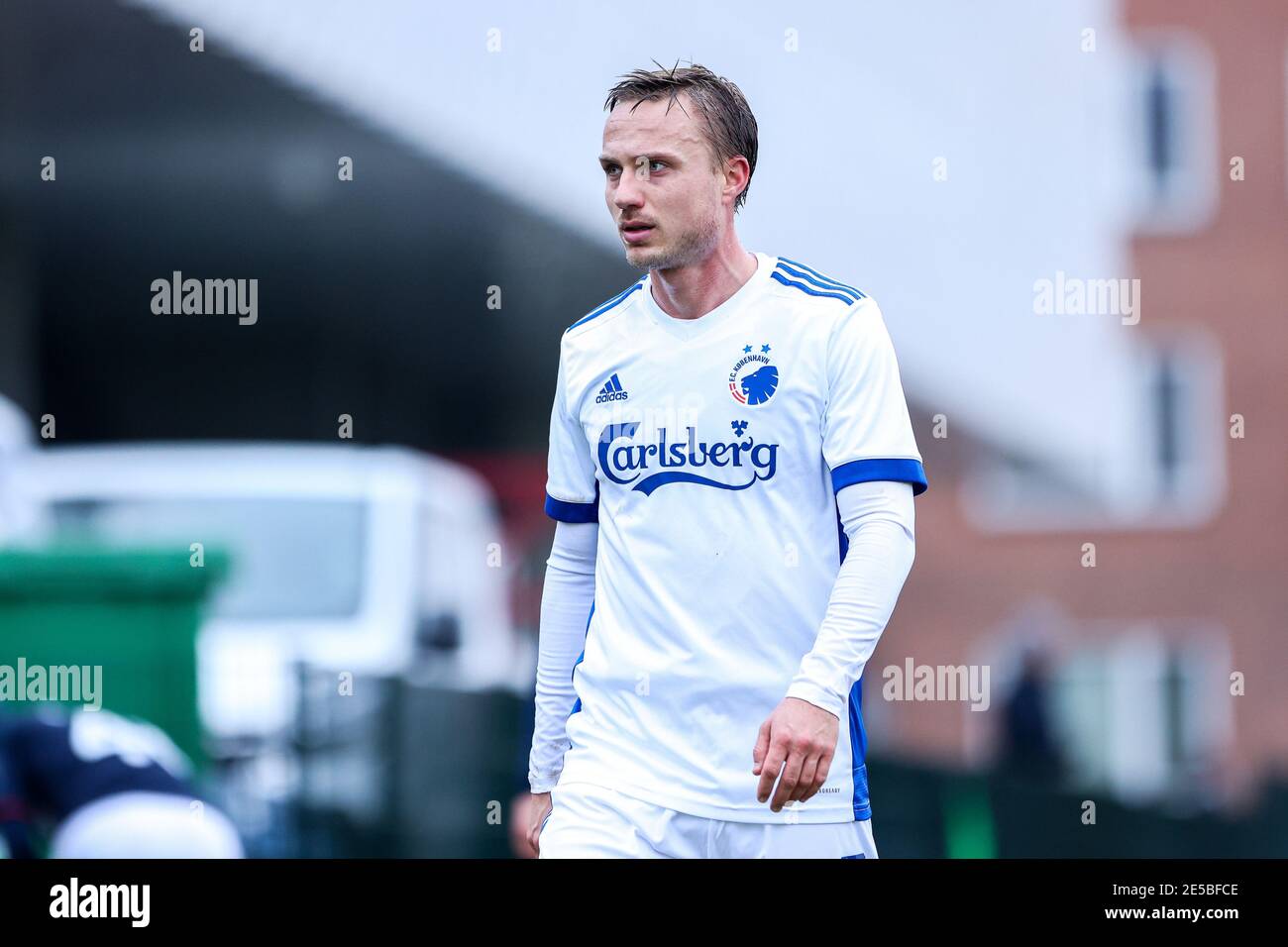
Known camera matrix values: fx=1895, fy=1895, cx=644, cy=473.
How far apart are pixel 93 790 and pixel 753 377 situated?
1485mm

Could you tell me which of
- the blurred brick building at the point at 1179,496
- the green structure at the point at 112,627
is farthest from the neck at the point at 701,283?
the blurred brick building at the point at 1179,496

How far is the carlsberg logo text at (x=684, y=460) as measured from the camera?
362cm

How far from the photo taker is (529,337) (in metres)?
17.9

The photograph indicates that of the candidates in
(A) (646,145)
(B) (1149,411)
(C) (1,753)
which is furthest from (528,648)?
(B) (1149,411)

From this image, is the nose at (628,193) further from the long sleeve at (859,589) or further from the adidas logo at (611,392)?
the long sleeve at (859,589)

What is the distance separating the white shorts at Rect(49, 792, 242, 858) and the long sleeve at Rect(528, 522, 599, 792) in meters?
1.16

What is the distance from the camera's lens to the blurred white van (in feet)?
27.9

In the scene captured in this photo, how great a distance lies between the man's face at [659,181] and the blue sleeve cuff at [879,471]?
1.76 feet

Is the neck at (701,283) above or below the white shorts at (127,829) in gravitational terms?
above

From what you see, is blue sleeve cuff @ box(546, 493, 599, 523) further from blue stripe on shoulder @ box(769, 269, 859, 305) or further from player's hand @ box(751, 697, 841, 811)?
player's hand @ box(751, 697, 841, 811)

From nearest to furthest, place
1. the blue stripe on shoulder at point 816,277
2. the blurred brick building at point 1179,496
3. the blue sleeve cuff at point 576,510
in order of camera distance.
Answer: the blue stripe on shoulder at point 816,277
the blue sleeve cuff at point 576,510
the blurred brick building at point 1179,496
